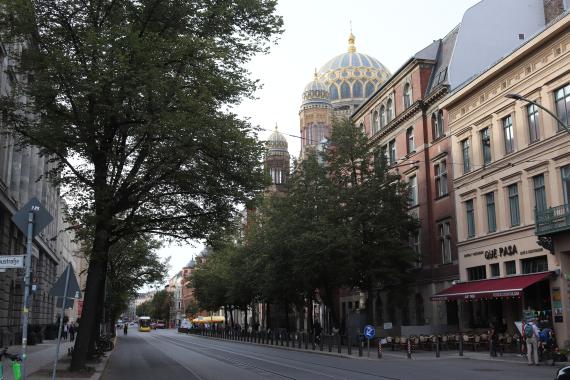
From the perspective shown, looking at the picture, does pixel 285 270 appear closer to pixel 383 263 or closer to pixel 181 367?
pixel 383 263

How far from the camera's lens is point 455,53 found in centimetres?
4088

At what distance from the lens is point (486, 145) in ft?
116

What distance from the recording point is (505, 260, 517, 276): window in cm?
3256

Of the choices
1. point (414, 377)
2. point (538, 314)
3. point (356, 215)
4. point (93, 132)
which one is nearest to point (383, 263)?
point (356, 215)

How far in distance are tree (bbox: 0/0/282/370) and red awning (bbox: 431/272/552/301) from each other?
14.6 metres

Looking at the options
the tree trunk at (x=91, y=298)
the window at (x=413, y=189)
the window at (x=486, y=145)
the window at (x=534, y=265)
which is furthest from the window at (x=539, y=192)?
the tree trunk at (x=91, y=298)

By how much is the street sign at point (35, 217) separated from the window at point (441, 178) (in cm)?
3251

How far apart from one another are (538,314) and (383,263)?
10.6 metres

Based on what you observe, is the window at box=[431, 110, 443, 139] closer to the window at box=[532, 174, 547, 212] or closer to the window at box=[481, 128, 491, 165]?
the window at box=[481, 128, 491, 165]

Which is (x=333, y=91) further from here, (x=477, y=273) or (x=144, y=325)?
(x=477, y=273)

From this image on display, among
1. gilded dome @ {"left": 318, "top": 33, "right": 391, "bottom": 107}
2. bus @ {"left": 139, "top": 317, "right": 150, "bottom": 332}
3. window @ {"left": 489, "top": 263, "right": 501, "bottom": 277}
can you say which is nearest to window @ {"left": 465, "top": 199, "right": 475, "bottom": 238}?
window @ {"left": 489, "top": 263, "right": 501, "bottom": 277}

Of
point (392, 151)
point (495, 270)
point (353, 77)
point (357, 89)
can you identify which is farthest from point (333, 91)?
point (495, 270)

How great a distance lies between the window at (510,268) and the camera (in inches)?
1282

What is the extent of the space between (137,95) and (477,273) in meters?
25.1
